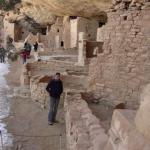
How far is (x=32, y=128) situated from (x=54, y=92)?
2.85 ft

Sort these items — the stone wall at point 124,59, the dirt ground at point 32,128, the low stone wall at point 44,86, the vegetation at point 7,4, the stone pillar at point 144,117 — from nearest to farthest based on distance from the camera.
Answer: the stone pillar at point 144,117
the stone wall at point 124,59
the dirt ground at point 32,128
the low stone wall at point 44,86
the vegetation at point 7,4

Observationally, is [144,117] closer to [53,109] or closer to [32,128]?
[32,128]

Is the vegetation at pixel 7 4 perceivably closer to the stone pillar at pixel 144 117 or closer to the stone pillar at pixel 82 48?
→ the stone pillar at pixel 82 48

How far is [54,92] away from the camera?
25.7ft

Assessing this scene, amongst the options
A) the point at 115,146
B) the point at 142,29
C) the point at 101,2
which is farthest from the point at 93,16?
the point at 115,146

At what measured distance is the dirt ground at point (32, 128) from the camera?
259 inches

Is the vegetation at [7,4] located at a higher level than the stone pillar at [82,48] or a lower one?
higher

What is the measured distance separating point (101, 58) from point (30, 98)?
3.94 m

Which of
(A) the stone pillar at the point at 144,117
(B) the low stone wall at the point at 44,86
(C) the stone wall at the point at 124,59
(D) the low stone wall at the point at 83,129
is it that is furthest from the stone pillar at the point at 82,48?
(A) the stone pillar at the point at 144,117

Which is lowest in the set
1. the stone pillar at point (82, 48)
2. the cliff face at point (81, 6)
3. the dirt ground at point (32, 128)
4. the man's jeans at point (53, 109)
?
the dirt ground at point (32, 128)

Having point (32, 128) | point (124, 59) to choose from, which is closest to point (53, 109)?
point (32, 128)

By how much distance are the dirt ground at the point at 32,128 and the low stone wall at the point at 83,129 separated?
0.75 metres

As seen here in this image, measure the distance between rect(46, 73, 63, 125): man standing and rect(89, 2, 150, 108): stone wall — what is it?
784 mm

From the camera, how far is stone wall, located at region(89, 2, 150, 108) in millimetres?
6297
